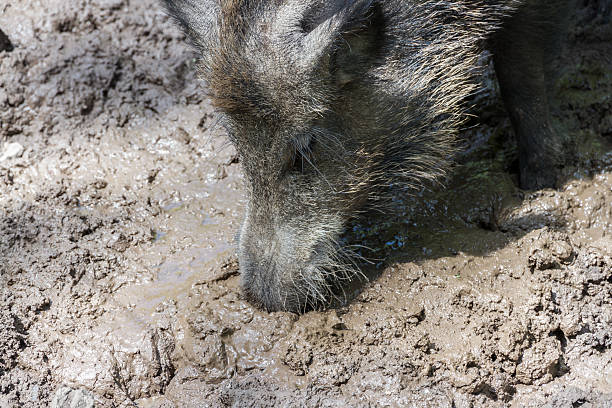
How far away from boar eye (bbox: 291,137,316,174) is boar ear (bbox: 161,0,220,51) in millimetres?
726

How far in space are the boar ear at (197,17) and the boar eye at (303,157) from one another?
0.73 m

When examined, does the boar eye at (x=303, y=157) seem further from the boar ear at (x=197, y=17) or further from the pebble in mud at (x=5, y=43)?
the pebble in mud at (x=5, y=43)

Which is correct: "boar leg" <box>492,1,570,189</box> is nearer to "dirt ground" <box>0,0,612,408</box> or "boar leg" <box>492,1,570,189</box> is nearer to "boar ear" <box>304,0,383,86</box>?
"dirt ground" <box>0,0,612,408</box>

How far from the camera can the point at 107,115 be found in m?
4.73

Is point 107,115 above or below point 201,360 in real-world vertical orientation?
above

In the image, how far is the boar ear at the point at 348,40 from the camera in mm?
2854

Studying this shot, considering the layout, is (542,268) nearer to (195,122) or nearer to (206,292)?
(206,292)

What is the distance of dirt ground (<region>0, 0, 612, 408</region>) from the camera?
2.81 m

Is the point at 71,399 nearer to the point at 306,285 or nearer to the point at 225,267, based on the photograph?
the point at 225,267

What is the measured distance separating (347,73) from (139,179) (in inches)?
75.0

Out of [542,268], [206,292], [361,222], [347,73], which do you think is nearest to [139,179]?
[206,292]

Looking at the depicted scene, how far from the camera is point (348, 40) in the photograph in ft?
9.74

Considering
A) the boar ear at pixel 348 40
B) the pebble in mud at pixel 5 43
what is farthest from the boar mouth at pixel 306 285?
the pebble in mud at pixel 5 43

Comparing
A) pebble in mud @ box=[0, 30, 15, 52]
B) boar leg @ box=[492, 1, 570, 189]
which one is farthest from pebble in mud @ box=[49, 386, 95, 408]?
pebble in mud @ box=[0, 30, 15, 52]
